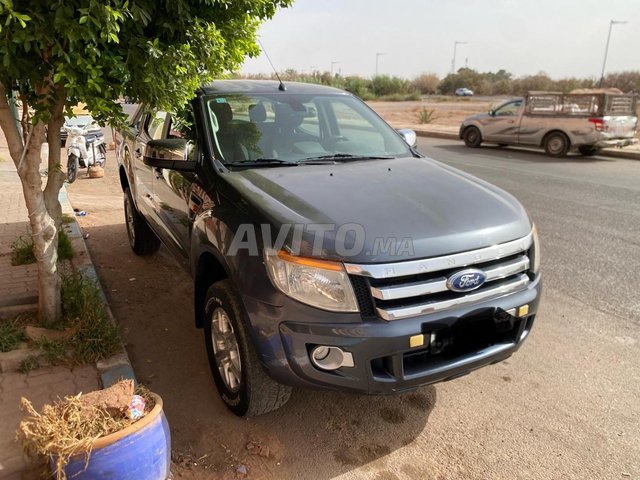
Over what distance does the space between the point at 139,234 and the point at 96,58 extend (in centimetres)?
289

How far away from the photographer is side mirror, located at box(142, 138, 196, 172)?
10.6 feet

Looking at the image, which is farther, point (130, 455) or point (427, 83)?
point (427, 83)

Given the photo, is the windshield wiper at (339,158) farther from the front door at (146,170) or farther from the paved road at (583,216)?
the paved road at (583,216)

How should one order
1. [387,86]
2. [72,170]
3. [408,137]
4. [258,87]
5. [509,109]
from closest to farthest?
[258,87], [408,137], [72,170], [509,109], [387,86]

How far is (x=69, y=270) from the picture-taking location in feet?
14.7

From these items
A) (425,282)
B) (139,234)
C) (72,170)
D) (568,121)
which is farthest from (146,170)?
(568,121)

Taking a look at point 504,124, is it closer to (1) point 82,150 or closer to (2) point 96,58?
(1) point 82,150

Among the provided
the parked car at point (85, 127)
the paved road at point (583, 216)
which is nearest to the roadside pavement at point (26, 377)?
the paved road at point (583, 216)

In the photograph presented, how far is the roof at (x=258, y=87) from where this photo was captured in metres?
3.75

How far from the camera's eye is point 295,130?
3.66 m

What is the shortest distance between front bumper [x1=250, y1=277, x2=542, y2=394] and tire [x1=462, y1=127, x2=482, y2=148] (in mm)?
13695

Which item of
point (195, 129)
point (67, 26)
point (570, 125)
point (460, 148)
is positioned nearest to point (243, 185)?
point (195, 129)

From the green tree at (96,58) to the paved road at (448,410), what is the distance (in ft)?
3.54

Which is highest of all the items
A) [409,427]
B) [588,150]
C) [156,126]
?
[156,126]
